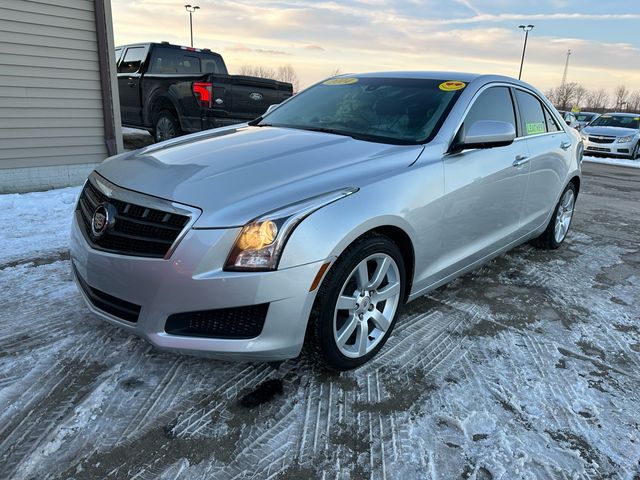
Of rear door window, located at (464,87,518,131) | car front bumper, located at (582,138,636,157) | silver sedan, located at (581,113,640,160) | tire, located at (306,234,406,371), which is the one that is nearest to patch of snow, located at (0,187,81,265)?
tire, located at (306,234,406,371)

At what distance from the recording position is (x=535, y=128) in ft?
14.0

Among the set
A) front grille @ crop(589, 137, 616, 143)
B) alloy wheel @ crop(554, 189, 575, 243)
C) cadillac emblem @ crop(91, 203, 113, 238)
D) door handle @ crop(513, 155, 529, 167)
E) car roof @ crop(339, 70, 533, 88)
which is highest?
car roof @ crop(339, 70, 533, 88)

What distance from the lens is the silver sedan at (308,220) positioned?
2.17 metres

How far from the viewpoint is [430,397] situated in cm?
252

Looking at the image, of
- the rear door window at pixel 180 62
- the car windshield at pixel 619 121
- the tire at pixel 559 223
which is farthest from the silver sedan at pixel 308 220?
the car windshield at pixel 619 121

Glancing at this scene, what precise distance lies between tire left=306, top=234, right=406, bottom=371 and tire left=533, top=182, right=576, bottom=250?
2.74 meters

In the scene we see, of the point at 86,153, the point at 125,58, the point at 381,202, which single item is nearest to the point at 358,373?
the point at 381,202

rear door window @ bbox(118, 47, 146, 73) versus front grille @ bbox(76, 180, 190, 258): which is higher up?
rear door window @ bbox(118, 47, 146, 73)

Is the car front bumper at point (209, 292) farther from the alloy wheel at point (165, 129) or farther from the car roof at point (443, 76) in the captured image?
the alloy wheel at point (165, 129)

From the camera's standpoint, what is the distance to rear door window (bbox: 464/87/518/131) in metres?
3.39

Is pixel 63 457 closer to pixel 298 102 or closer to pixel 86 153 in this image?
pixel 298 102

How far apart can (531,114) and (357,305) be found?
9.09 feet

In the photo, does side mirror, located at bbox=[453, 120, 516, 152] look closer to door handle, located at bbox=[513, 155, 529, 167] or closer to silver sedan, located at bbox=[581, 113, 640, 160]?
door handle, located at bbox=[513, 155, 529, 167]

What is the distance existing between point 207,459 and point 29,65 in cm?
640
